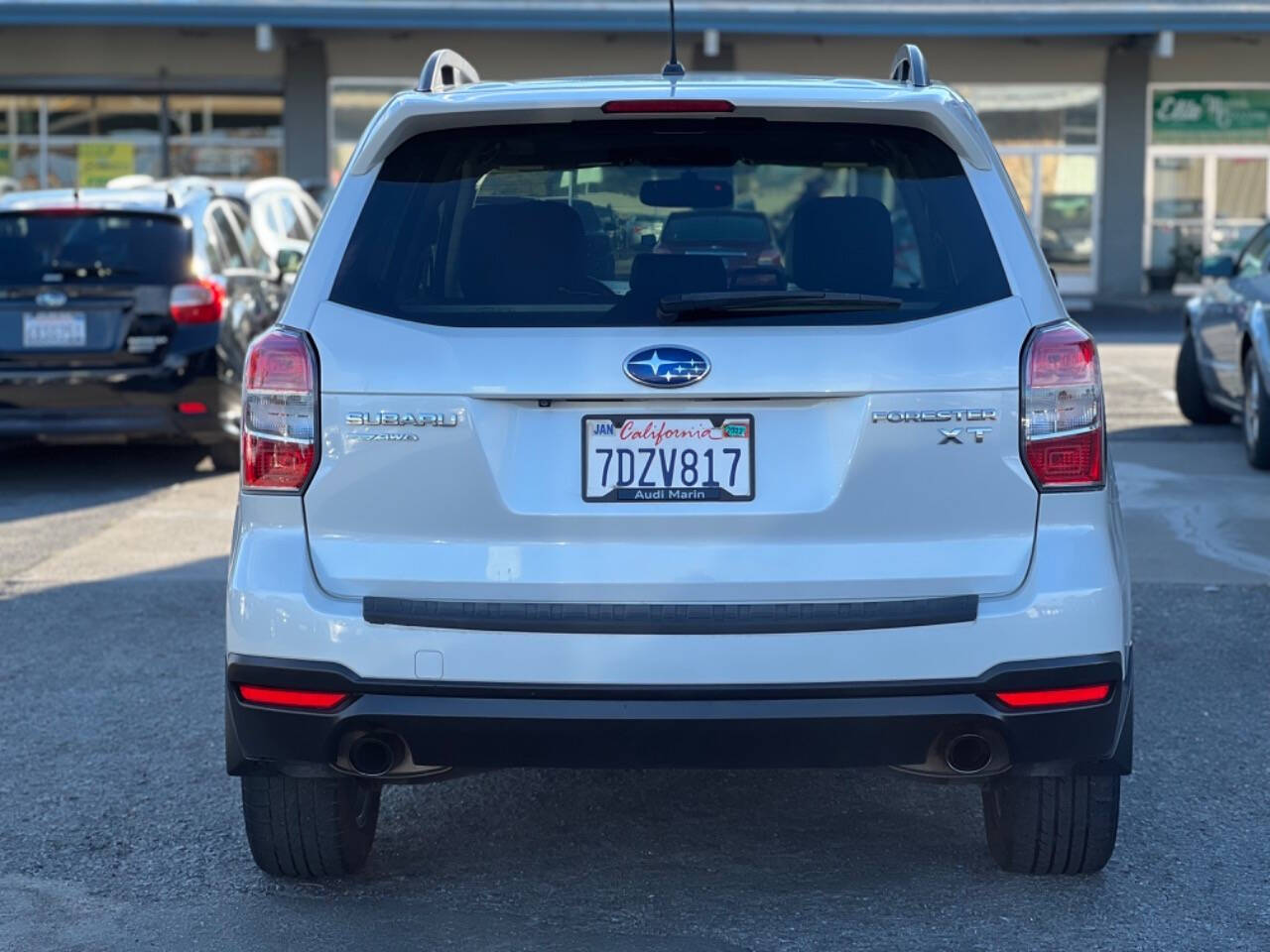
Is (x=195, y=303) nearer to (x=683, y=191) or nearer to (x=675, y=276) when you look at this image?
(x=683, y=191)

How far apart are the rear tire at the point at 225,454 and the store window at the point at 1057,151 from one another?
18892 millimetres

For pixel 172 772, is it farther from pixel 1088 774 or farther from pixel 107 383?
pixel 107 383

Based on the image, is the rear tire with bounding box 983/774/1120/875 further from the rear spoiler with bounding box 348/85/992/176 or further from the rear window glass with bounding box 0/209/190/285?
the rear window glass with bounding box 0/209/190/285

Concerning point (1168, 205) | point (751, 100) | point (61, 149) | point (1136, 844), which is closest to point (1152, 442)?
point (1136, 844)

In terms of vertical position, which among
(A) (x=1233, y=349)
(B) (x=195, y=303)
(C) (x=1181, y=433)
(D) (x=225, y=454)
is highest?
(B) (x=195, y=303)

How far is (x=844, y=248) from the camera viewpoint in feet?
13.0

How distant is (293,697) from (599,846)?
113cm

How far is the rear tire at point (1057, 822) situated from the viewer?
418cm

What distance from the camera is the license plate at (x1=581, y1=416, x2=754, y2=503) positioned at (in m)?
3.71

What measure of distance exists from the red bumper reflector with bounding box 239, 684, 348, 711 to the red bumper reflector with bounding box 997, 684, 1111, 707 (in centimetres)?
131

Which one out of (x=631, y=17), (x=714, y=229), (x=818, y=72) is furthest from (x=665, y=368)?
(x=818, y=72)

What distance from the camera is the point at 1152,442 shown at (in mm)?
12094

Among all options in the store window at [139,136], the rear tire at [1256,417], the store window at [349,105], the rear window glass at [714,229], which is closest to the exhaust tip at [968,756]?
the rear window glass at [714,229]

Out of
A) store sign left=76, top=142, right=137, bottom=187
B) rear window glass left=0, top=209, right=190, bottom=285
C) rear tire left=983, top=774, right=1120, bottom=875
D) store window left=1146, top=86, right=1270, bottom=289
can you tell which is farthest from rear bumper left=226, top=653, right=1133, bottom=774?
store sign left=76, top=142, right=137, bottom=187
